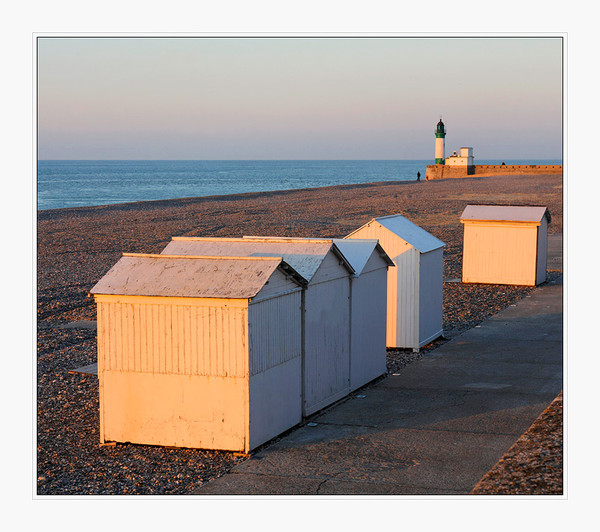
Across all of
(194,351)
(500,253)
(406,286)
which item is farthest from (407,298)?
(500,253)

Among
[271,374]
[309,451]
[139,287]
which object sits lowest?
[309,451]

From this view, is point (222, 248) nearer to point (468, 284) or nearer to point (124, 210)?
point (468, 284)

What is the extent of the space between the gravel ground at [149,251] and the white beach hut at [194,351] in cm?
32

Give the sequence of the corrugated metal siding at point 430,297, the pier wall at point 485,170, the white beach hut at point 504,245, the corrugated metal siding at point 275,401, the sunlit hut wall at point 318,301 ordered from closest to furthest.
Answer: the corrugated metal siding at point 275,401 → the sunlit hut wall at point 318,301 → the corrugated metal siding at point 430,297 → the white beach hut at point 504,245 → the pier wall at point 485,170

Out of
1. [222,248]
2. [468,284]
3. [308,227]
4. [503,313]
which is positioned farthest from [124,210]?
[222,248]

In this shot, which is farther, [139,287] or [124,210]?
[124,210]

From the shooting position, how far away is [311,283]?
35.2 feet

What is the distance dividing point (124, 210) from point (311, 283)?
44.5 m

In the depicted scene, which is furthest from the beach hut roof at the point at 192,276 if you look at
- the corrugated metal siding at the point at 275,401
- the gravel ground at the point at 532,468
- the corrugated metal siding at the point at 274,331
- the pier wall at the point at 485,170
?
the pier wall at the point at 485,170

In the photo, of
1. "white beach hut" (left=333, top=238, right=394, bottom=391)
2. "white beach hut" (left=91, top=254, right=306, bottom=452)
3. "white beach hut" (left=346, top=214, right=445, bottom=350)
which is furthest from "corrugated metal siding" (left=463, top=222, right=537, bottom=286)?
"white beach hut" (left=91, top=254, right=306, bottom=452)

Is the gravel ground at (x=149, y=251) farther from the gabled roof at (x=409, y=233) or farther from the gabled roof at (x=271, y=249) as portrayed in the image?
the gabled roof at (x=271, y=249)

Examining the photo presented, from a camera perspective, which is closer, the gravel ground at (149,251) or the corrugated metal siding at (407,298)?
the gravel ground at (149,251)

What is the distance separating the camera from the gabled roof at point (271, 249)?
1106 cm

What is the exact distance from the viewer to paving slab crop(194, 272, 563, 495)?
27.6 ft
